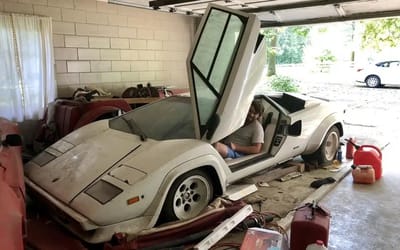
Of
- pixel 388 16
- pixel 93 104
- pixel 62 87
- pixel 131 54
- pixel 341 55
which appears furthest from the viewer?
pixel 341 55

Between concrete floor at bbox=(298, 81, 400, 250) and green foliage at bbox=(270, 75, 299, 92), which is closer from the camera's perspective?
concrete floor at bbox=(298, 81, 400, 250)

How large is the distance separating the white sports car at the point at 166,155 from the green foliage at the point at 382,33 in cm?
973

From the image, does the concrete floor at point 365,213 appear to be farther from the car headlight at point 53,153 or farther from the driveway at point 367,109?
the car headlight at point 53,153

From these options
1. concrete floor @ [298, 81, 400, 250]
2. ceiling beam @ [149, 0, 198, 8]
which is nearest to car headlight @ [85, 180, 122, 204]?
concrete floor @ [298, 81, 400, 250]

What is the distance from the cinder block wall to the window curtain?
198mm

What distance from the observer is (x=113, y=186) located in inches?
107

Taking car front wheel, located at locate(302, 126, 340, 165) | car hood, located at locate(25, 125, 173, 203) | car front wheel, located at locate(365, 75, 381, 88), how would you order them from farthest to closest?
car front wheel, located at locate(365, 75, 381, 88), car front wheel, located at locate(302, 126, 340, 165), car hood, located at locate(25, 125, 173, 203)

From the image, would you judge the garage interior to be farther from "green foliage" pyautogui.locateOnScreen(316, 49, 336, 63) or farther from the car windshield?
"green foliage" pyautogui.locateOnScreen(316, 49, 336, 63)

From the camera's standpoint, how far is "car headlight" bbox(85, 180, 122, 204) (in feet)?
8.66

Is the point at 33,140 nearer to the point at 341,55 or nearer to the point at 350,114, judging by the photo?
the point at 350,114

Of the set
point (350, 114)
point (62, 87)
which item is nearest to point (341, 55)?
point (350, 114)

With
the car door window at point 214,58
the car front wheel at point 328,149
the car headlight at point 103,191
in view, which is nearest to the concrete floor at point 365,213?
the car front wheel at point 328,149

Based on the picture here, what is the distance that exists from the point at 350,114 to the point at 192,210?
24.7 ft

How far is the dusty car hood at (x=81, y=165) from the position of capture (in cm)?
290
